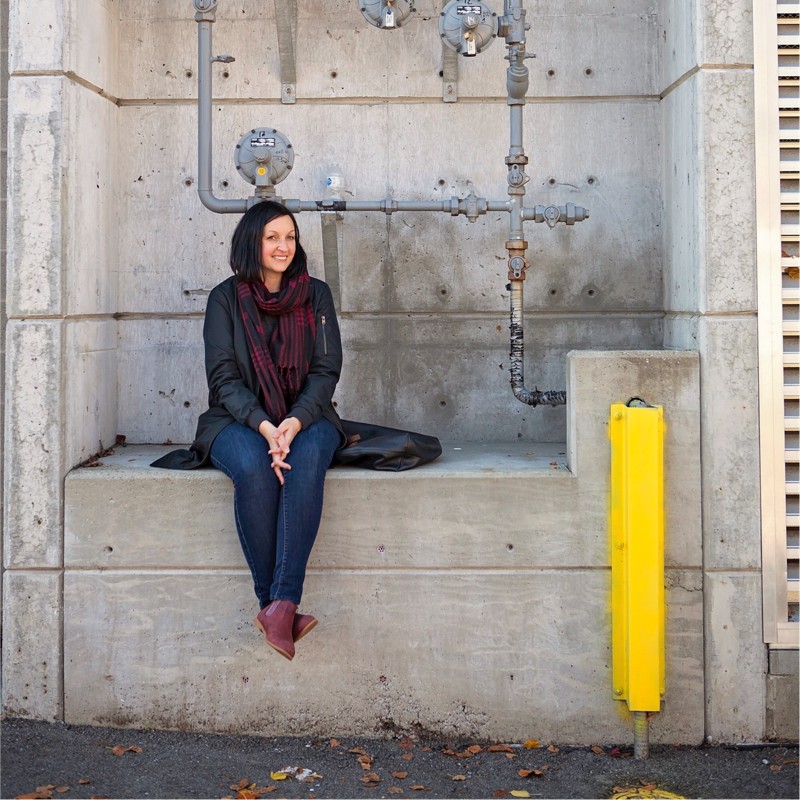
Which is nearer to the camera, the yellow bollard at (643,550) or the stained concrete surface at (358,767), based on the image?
the stained concrete surface at (358,767)

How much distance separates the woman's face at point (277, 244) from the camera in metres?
4.12

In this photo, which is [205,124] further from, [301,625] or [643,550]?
[643,550]

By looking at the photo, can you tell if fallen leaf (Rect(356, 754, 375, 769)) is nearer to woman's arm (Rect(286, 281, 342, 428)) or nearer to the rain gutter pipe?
woman's arm (Rect(286, 281, 342, 428))

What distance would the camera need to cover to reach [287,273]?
4.23m

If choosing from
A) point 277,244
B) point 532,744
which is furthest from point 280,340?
point 532,744

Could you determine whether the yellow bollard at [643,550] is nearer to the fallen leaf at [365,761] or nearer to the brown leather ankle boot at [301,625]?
the fallen leaf at [365,761]

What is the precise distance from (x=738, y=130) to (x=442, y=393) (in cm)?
177

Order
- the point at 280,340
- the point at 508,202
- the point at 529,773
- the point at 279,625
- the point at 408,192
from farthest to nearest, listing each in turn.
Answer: the point at 408,192
the point at 508,202
the point at 280,340
the point at 529,773
the point at 279,625

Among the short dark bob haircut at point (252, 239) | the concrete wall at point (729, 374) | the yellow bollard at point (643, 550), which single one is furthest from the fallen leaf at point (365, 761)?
the short dark bob haircut at point (252, 239)

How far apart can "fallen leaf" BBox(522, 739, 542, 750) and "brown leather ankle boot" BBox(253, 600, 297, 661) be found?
41.2 inches

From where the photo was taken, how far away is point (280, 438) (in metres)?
3.91

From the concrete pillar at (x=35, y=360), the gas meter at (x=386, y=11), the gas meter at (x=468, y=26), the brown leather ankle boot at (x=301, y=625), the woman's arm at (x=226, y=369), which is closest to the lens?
the brown leather ankle boot at (x=301, y=625)

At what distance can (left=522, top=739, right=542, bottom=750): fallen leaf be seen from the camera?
13.3ft

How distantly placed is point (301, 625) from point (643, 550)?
129 cm
